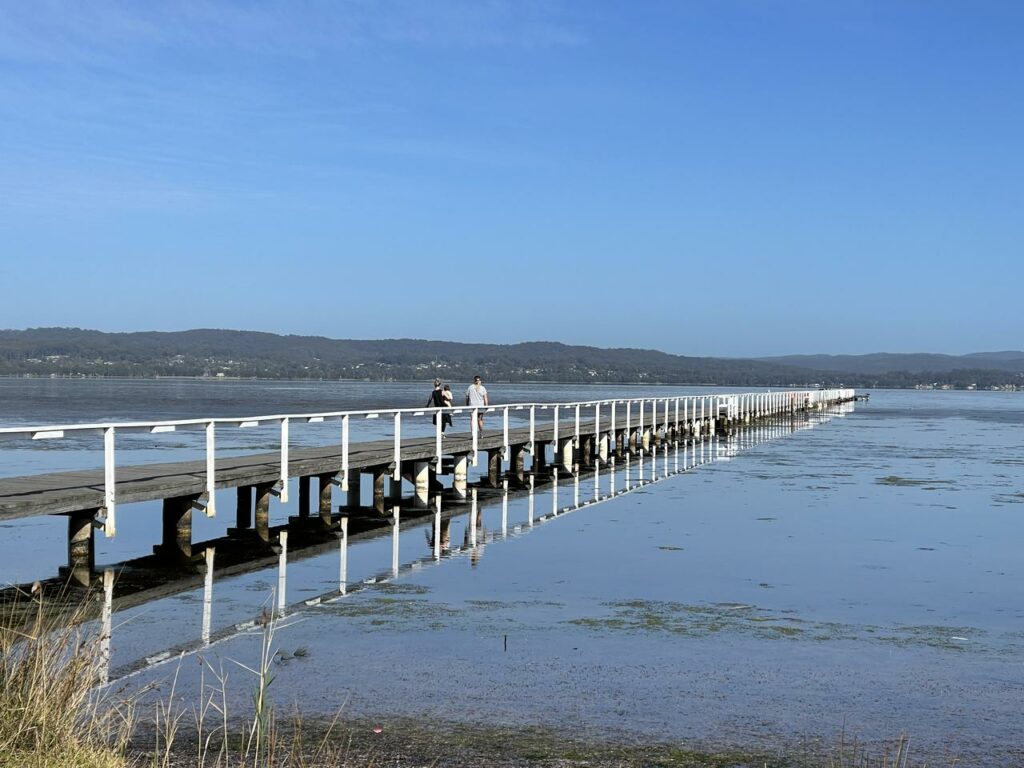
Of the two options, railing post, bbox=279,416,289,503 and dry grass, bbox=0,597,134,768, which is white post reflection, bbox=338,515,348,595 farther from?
dry grass, bbox=0,597,134,768

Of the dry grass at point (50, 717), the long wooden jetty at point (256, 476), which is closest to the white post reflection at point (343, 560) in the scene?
the long wooden jetty at point (256, 476)

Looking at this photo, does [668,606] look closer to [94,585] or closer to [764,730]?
[764,730]

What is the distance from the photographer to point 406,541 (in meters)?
17.3

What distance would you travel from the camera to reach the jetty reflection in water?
10984mm

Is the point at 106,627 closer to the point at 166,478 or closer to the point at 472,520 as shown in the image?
the point at 166,478

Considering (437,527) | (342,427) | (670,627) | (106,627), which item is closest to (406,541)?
(437,527)

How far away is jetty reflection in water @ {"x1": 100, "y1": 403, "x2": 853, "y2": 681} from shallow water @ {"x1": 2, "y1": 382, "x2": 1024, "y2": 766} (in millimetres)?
106

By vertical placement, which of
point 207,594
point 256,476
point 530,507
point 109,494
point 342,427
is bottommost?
point 530,507

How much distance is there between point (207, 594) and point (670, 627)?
4.59 meters

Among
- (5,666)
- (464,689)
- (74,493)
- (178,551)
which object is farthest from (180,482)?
(5,666)

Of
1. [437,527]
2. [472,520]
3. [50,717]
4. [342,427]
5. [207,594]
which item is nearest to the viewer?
[50,717]

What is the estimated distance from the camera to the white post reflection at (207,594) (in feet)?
35.8

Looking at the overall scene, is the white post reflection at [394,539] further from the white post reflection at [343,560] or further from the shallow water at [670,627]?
the white post reflection at [343,560]

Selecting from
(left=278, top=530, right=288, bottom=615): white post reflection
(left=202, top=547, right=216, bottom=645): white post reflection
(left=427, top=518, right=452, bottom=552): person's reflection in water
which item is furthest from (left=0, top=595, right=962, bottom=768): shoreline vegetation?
(left=427, top=518, right=452, bottom=552): person's reflection in water
